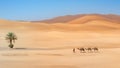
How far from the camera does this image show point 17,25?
94250 mm

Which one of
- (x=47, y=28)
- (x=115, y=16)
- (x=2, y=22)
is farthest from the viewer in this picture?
(x=115, y=16)

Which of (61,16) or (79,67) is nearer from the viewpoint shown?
(79,67)

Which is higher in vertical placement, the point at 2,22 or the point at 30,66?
the point at 2,22

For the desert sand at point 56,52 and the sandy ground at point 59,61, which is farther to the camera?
the desert sand at point 56,52

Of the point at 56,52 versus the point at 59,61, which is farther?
the point at 56,52

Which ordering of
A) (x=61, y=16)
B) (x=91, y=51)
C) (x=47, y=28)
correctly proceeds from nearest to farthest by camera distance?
1. (x=91, y=51)
2. (x=47, y=28)
3. (x=61, y=16)

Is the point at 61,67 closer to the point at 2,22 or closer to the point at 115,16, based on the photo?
the point at 2,22

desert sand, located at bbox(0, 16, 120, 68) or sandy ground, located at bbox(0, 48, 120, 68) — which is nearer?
sandy ground, located at bbox(0, 48, 120, 68)

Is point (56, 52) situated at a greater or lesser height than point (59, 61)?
greater

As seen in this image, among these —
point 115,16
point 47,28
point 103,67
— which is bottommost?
point 103,67

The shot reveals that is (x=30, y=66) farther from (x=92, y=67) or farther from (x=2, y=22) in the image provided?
(x=2, y=22)

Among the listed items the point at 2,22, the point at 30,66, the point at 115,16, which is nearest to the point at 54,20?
the point at 115,16

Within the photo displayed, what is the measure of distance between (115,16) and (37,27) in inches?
3158

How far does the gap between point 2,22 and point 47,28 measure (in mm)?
15894
